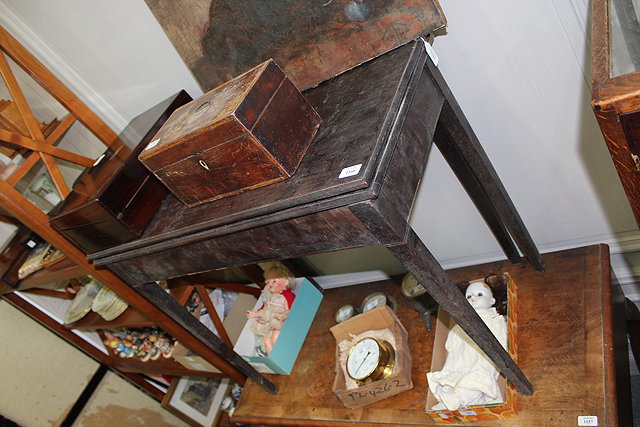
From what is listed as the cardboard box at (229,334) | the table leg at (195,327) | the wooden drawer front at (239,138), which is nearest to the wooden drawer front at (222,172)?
the wooden drawer front at (239,138)

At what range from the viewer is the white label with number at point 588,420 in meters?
1.11

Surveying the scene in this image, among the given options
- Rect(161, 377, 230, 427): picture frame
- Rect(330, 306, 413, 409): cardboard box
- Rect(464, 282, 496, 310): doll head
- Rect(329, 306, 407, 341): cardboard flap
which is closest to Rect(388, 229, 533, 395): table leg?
Rect(464, 282, 496, 310): doll head

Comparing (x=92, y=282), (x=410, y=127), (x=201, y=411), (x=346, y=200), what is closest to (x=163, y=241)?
(x=346, y=200)

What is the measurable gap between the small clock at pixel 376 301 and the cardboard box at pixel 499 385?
28 cm

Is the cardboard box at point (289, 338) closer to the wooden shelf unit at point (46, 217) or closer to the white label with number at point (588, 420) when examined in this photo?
the wooden shelf unit at point (46, 217)

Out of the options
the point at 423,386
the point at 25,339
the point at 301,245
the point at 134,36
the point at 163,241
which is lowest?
the point at 423,386

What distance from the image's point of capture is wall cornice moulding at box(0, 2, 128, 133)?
75.8 inches

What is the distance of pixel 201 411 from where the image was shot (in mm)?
2602

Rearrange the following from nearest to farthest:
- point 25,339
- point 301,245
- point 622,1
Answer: point 622,1 → point 301,245 → point 25,339

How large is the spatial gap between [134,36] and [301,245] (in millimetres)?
1279

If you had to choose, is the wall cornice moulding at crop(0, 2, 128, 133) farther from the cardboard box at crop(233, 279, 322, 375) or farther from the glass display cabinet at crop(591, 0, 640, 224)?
the glass display cabinet at crop(591, 0, 640, 224)

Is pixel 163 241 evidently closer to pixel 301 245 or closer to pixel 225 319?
pixel 301 245

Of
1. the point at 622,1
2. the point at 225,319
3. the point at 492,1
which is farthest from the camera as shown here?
the point at 225,319

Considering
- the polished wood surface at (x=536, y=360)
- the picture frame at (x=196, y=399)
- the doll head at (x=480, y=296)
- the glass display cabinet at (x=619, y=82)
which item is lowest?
the picture frame at (x=196, y=399)
